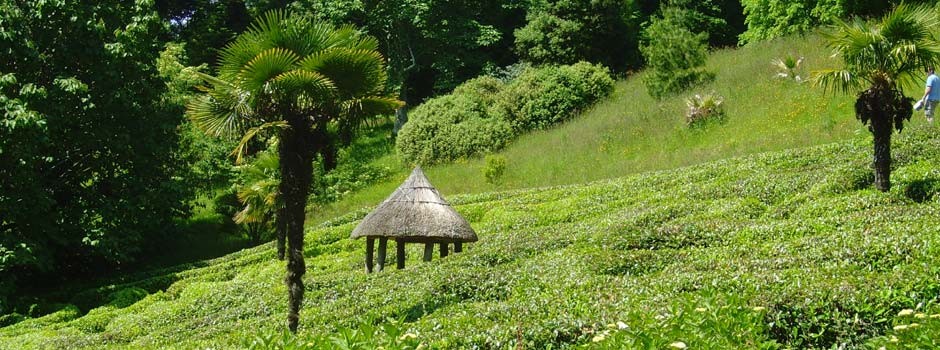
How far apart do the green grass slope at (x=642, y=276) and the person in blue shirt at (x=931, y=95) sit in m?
0.77

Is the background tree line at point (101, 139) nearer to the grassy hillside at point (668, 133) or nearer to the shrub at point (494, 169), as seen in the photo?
the grassy hillside at point (668, 133)

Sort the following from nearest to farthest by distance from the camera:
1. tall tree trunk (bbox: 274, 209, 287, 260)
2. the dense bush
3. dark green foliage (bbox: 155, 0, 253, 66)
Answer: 1. tall tree trunk (bbox: 274, 209, 287, 260)
2. the dense bush
3. dark green foliage (bbox: 155, 0, 253, 66)

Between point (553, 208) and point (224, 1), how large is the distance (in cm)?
4004

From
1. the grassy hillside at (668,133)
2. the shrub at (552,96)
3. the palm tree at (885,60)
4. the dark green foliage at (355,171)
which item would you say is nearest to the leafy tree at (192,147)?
the dark green foliage at (355,171)

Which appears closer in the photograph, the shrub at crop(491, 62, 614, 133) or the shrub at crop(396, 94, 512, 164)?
the shrub at crop(396, 94, 512, 164)

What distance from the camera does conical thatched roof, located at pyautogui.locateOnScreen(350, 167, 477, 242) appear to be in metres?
19.9

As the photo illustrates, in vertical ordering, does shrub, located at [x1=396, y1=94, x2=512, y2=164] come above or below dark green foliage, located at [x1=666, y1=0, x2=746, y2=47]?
below

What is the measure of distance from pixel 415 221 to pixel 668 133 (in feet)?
49.3

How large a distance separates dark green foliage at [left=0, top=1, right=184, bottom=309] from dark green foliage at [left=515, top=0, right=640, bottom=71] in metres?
21.3

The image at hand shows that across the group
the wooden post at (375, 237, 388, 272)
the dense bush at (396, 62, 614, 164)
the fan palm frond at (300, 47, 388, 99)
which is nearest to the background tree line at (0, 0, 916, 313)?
the fan palm frond at (300, 47, 388, 99)

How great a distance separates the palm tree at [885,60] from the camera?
17.0 meters

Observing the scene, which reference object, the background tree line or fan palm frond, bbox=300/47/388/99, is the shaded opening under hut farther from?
fan palm frond, bbox=300/47/388/99

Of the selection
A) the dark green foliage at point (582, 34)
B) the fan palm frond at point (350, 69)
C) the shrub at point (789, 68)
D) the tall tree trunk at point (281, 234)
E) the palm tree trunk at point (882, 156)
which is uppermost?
the dark green foliage at point (582, 34)

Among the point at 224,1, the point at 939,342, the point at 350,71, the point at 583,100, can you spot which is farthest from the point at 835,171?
the point at 224,1
